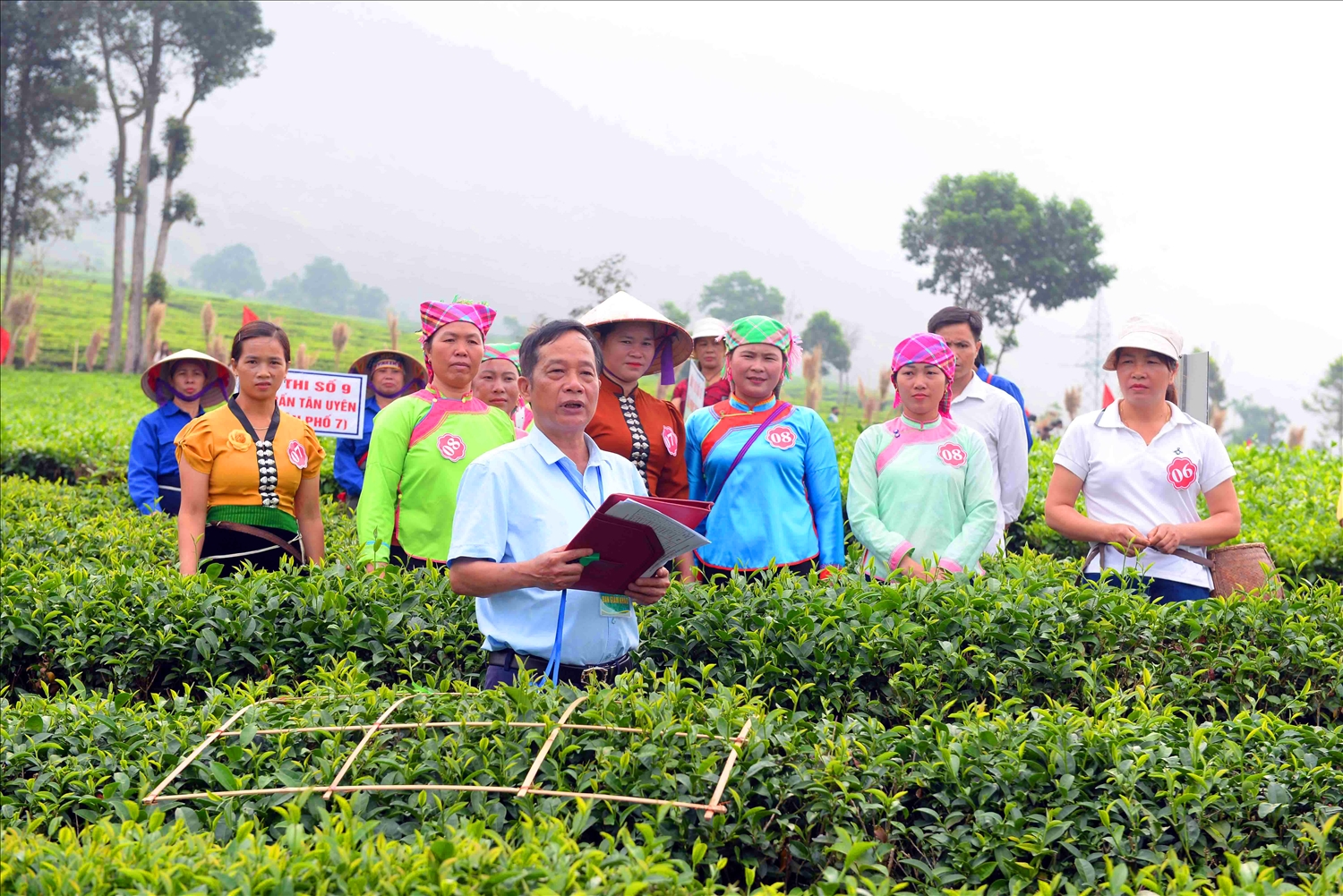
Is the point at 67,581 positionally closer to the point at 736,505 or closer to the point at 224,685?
the point at 224,685

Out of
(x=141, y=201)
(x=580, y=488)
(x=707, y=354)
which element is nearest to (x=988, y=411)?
(x=707, y=354)

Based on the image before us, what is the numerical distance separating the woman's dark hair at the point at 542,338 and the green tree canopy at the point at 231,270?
7061 inches

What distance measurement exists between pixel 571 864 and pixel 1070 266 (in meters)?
58.3

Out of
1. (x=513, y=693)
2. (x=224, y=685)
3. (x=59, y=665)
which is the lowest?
(x=59, y=665)

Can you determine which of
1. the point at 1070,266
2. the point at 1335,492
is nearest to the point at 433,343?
the point at 1335,492

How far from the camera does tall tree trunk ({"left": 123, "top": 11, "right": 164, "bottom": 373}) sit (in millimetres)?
34969

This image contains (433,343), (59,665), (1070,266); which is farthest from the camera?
(1070,266)

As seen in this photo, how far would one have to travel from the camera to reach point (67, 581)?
14.5ft

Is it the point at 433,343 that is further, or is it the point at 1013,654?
the point at 433,343

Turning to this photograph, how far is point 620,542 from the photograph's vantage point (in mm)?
2789

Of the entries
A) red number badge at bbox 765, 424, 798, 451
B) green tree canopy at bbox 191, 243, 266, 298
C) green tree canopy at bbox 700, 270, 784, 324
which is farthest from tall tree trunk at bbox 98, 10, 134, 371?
green tree canopy at bbox 191, 243, 266, 298

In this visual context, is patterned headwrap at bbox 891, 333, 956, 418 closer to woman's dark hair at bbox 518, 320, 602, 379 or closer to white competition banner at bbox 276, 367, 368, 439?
woman's dark hair at bbox 518, 320, 602, 379

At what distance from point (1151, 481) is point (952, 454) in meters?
0.82

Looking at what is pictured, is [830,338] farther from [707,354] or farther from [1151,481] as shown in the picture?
[1151,481]
